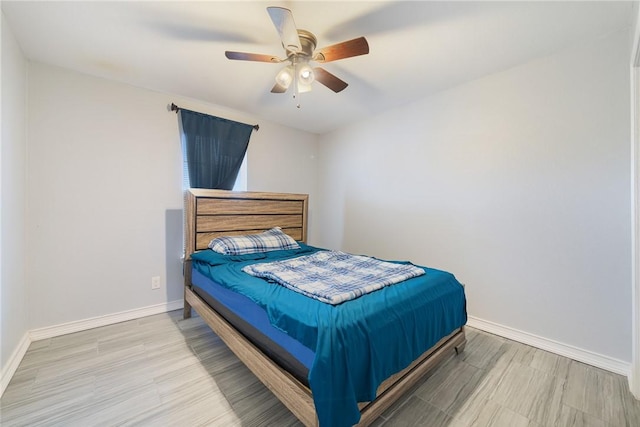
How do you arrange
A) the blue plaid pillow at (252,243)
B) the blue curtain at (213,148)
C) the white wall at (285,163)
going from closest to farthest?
the blue plaid pillow at (252,243) < the blue curtain at (213,148) < the white wall at (285,163)

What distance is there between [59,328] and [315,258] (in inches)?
96.2

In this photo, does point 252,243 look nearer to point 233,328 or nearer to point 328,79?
point 233,328

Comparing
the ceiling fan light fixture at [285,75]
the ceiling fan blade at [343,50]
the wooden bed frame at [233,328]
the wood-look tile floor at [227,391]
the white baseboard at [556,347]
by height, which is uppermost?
the ceiling fan blade at [343,50]

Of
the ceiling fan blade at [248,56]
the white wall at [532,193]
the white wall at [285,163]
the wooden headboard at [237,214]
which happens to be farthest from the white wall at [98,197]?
the white wall at [532,193]

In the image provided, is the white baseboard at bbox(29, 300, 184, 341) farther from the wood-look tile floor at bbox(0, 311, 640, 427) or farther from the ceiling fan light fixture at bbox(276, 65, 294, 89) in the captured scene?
the ceiling fan light fixture at bbox(276, 65, 294, 89)

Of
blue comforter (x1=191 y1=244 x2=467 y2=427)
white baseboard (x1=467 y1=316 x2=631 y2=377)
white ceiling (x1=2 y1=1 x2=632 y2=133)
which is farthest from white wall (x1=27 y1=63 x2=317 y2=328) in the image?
white baseboard (x1=467 y1=316 x2=631 y2=377)

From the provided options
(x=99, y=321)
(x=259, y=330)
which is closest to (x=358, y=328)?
(x=259, y=330)

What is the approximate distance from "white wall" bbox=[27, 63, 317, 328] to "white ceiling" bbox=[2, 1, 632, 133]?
271 millimetres

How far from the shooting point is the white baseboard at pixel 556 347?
6.21ft

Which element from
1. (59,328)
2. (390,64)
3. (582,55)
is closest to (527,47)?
(582,55)

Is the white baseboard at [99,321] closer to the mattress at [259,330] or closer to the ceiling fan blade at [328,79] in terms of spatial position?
the mattress at [259,330]

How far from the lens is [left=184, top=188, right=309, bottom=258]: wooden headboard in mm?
2734

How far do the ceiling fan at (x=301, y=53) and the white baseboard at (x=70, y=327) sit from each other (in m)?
2.63

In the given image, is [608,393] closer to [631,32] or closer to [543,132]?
[543,132]
